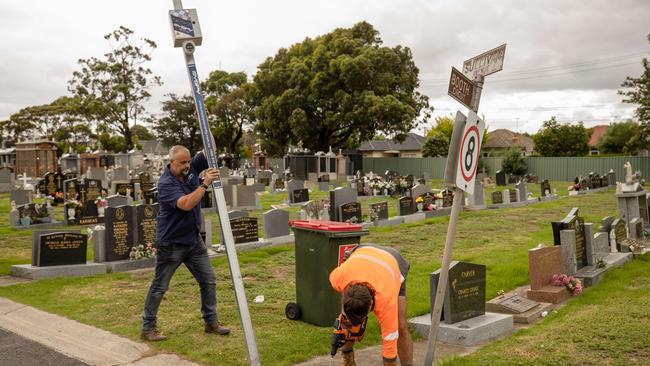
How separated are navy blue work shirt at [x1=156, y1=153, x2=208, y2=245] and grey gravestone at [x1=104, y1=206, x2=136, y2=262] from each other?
4829 millimetres

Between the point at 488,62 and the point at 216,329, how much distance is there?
13.1ft

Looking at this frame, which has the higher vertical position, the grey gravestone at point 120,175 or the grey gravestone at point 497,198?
the grey gravestone at point 120,175

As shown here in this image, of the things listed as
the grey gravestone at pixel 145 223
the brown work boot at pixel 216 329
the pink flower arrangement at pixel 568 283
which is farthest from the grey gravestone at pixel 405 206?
the brown work boot at pixel 216 329

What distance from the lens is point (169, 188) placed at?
582 cm

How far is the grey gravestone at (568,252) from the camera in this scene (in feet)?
29.1

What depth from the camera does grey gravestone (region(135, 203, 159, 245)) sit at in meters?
10.7

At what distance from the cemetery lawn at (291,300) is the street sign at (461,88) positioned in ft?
8.13

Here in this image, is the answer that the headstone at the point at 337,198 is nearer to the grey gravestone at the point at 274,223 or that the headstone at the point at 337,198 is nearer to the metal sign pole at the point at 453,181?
the grey gravestone at the point at 274,223

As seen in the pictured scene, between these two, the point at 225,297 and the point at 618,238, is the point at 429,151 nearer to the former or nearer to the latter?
the point at 618,238

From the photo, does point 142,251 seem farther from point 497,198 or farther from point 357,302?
point 497,198

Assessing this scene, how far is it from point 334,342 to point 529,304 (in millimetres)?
4320

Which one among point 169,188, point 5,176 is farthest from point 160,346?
point 5,176

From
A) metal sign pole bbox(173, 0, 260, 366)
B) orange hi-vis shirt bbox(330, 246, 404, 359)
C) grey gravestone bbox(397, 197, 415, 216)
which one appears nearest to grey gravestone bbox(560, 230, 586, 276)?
orange hi-vis shirt bbox(330, 246, 404, 359)

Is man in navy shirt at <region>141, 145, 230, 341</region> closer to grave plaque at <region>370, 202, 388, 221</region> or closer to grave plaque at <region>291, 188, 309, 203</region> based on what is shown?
grave plaque at <region>370, 202, 388, 221</region>
